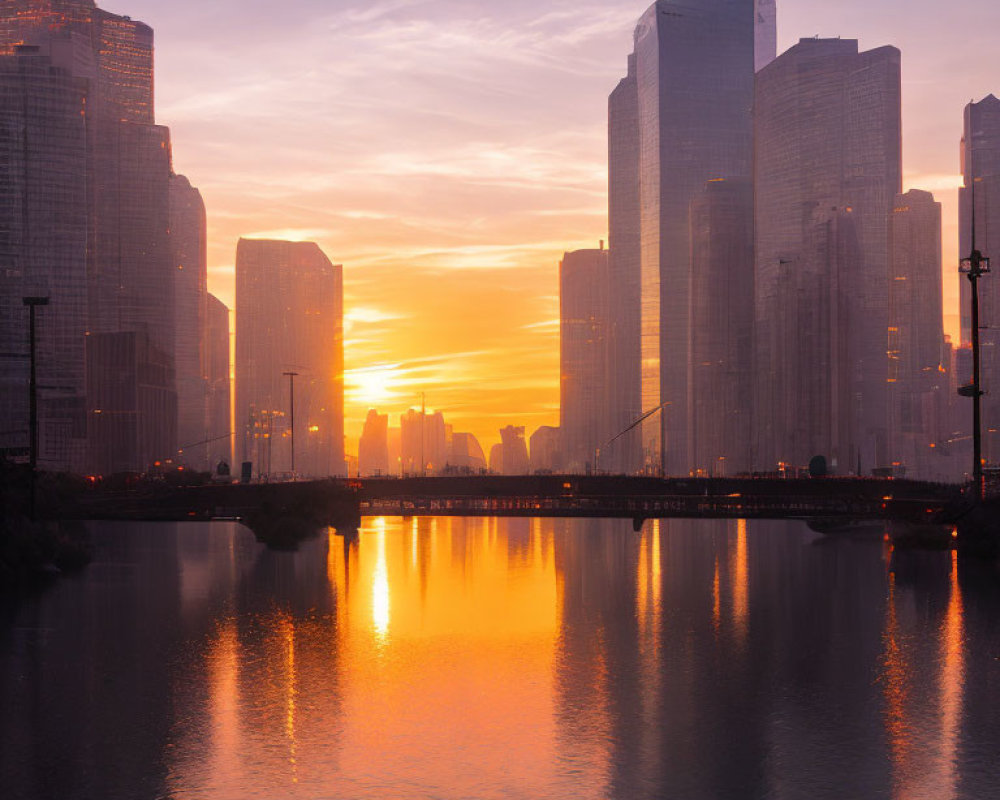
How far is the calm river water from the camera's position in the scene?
1375 inches

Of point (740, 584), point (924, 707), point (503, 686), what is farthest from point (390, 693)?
point (740, 584)

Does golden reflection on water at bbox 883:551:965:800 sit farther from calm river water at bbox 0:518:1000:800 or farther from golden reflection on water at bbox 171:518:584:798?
golden reflection on water at bbox 171:518:584:798

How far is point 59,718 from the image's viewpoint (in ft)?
138

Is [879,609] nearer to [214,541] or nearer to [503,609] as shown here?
[503,609]

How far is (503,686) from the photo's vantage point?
4894cm

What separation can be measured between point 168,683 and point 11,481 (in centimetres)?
4854

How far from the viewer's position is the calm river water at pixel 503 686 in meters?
34.9

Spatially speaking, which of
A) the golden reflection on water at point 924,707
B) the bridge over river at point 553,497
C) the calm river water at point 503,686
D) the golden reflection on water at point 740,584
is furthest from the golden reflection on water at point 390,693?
the bridge over river at point 553,497

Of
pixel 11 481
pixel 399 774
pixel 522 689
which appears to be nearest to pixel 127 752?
pixel 399 774

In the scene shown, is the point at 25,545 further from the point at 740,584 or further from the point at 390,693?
the point at 740,584

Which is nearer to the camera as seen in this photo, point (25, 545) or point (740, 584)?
point (25, 545)

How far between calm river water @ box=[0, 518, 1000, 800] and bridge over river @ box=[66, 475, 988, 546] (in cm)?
2830

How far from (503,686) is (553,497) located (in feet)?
304

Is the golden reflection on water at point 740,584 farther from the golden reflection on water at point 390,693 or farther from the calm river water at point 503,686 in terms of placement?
the golden reflection on water at point 390,693
